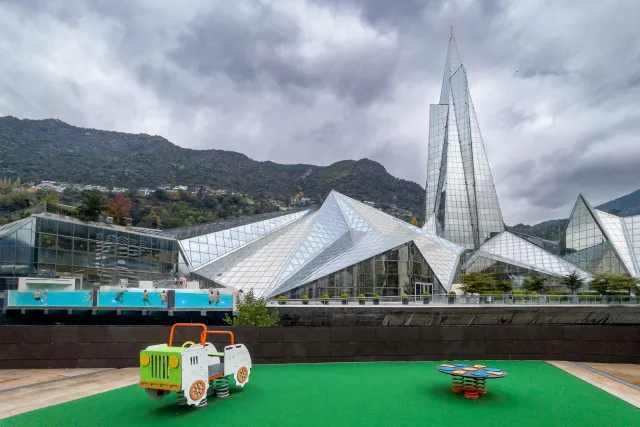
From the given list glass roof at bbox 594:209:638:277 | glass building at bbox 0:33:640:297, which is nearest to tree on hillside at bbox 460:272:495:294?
glass building at bbox 0:33:640:297

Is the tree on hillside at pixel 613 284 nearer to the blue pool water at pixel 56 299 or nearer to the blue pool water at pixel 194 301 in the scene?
the blue pool water at pixel 194 301

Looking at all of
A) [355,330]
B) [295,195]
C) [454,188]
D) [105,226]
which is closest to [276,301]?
[105,226]

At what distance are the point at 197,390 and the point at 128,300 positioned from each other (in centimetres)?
1441

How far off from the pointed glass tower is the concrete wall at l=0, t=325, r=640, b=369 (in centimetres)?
5741

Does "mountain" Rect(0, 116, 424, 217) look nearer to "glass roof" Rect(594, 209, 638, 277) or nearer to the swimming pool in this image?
"glass roof" Rect(594, 209, 638, 277)

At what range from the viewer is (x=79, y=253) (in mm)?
30906

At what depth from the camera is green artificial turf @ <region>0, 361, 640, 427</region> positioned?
9281mm

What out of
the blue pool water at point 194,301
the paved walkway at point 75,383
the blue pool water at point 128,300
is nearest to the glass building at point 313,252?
the blue pool water at point 128,300

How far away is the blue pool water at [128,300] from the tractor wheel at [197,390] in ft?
46.4

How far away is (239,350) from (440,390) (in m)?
5.22

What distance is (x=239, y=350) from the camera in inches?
470

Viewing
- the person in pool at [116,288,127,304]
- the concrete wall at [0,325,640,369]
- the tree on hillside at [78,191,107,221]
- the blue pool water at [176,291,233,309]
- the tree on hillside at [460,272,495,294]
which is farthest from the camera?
the tree on hillside at [460,272,495,294]

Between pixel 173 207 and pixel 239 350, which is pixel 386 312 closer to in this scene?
pixel 239 350

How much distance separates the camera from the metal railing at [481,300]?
96.6 ft
